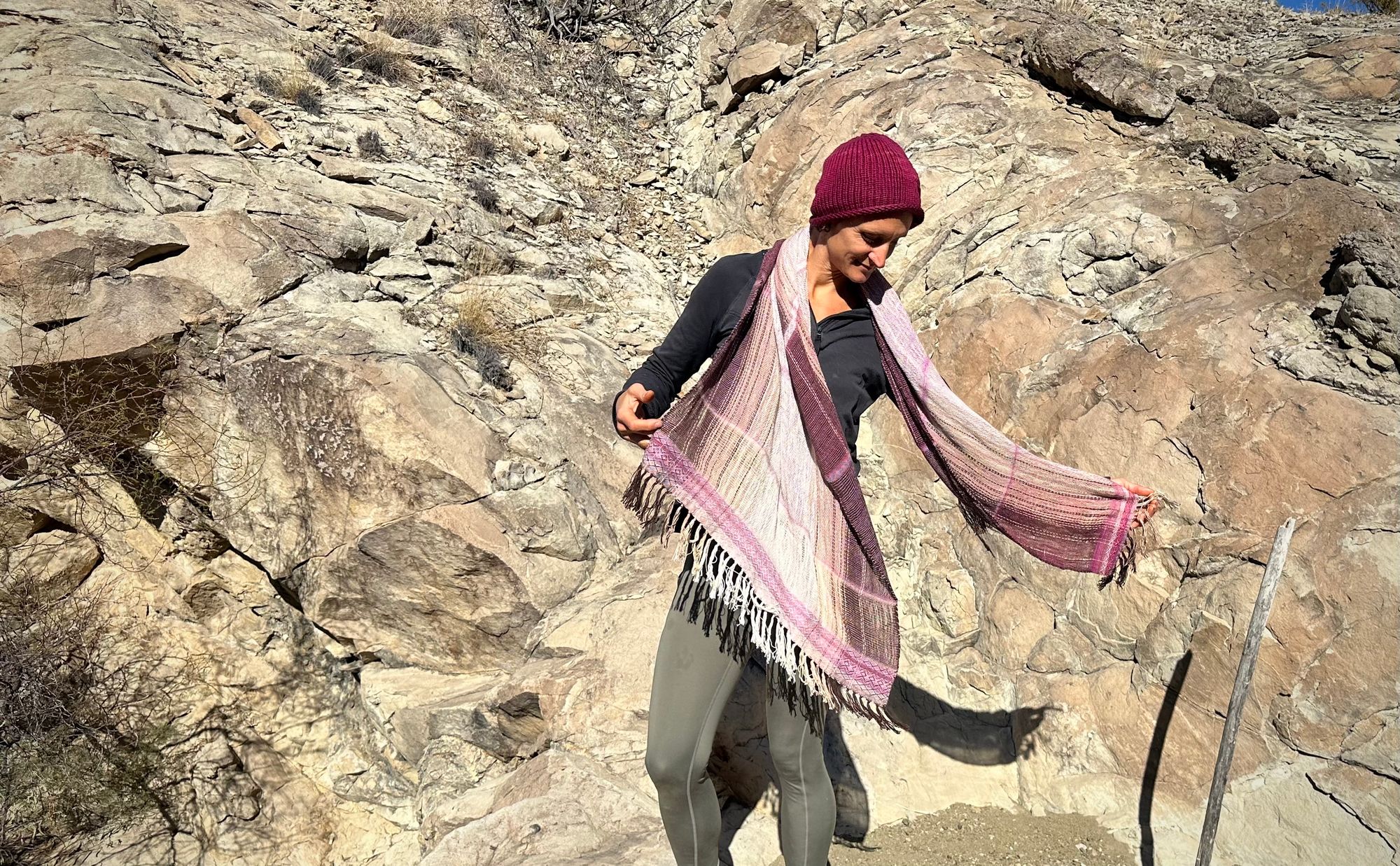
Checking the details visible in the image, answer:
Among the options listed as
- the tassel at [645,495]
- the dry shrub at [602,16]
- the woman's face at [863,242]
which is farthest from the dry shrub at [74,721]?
the dry shrub at [602,16]

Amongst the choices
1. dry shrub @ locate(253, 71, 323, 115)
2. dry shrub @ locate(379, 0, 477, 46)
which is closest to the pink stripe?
dry shrub @ locate(253, 71, 323, 115)

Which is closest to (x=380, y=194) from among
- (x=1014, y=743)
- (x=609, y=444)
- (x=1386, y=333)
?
(x=609, y=444)

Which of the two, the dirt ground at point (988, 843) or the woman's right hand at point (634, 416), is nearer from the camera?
the woman's right hand at point (634, 416)

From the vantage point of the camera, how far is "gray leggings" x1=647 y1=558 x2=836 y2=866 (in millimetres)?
1913

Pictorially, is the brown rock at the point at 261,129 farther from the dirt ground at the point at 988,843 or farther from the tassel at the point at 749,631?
the dirt ground at the point at 988,843

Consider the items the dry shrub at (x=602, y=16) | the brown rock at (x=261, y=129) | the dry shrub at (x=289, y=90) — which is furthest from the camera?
the dry shrub at (x=602, y=16)

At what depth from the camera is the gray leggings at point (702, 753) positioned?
1913 mm

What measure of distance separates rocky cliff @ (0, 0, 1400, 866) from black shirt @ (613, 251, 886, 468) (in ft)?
4.69

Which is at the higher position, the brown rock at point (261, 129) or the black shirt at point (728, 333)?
the black shirt at point (728, 333)

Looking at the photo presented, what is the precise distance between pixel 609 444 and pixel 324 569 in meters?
1.30

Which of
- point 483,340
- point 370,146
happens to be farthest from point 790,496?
point 370,146

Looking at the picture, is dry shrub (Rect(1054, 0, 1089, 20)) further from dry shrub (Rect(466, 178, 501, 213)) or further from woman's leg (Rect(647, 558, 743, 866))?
woman's leg (Rect(647, 558, 743, 866))

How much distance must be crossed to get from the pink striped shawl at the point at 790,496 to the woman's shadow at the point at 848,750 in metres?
0.98

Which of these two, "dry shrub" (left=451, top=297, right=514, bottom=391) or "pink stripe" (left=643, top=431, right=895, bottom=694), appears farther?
"dry shrub" (left=451, top=297, right=514, bottom=391)
